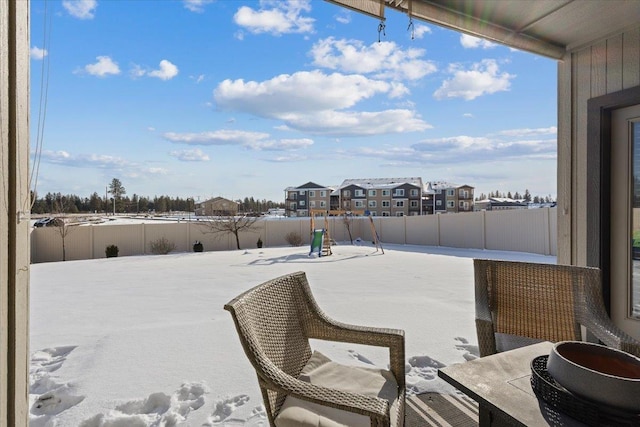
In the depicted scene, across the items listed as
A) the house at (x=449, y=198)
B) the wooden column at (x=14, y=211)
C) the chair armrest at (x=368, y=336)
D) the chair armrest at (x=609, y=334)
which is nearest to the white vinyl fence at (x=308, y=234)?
the chair armrest at (x=609, y=334)

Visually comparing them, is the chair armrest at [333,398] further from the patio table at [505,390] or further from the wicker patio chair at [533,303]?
the wicker patio chair at [533,303]

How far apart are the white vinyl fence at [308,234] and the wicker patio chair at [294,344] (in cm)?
991

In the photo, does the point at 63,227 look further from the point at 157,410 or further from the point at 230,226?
the point at 157,410

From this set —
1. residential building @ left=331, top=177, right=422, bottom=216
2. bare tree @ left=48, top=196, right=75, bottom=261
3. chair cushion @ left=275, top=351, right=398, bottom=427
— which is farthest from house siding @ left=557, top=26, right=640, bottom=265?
residential building @ left=331, top=177, right=422, bottom=216

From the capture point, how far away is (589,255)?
272cm

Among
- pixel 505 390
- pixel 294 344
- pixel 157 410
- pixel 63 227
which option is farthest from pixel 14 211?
pixel 63 227

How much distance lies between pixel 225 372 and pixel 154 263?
7425 mm

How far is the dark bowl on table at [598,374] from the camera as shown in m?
0.79

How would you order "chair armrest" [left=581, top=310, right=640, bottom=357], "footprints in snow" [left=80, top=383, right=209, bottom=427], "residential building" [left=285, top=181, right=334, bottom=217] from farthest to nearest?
"residential building" [left=285, top=181, right=334, bottom=217]
"footprints in snow" [left=80, top=383, right=209, bottom=427]
"chair armrest" [left=581, top=310, right=640, bottom=357]

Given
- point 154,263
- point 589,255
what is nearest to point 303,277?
point 589,255

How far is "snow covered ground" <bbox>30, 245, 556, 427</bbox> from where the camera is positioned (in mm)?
1899

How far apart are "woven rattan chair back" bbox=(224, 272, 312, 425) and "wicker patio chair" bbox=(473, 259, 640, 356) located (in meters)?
1.07

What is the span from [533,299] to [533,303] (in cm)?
3

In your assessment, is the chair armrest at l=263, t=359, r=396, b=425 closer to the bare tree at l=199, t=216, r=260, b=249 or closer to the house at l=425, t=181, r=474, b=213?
the bare tree at l=199, t=216, r=260, b=249
